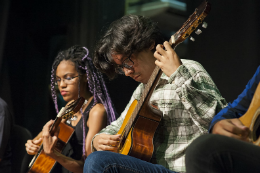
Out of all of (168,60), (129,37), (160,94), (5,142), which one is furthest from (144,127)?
(5,142)

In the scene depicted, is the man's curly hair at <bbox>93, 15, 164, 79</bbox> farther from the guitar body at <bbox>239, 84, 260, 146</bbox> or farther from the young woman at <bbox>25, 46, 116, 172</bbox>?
the guitar body at <bbox>239, 84, 260, 146</bbox>

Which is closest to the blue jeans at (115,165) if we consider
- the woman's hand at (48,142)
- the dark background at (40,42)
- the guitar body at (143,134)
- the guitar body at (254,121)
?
the guitar body at (143,134)

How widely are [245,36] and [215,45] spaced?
0.16m

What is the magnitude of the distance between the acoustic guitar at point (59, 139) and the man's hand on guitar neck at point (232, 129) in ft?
3.31

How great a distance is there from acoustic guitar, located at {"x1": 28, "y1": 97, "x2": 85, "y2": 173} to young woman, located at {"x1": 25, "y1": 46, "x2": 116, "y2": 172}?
43mm

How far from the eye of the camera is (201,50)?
1.73 m

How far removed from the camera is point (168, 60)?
115cm

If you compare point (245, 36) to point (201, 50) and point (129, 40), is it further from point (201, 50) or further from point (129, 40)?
point (129, 40)

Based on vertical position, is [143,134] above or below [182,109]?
below

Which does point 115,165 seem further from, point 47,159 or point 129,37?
point 47,159

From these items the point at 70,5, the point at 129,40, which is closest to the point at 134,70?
the point at 129,40

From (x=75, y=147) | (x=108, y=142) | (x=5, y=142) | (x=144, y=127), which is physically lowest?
(x=5, y=142)

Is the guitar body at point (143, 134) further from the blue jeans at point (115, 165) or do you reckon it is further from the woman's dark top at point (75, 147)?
the woman's dark top at point (75, 147)

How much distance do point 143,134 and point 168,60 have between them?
37 cm
